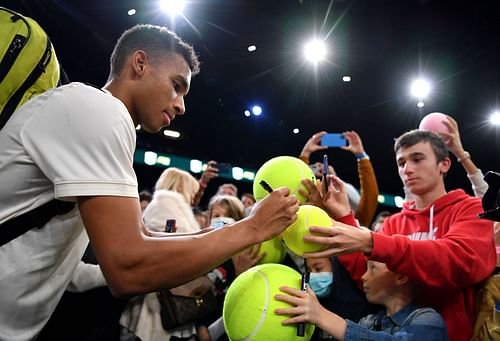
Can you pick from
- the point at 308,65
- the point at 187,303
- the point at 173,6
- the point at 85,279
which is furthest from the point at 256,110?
the point at 85,279

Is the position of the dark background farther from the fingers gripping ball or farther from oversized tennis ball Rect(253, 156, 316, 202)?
oversized tennis ball Rect(253, 156, 316, 202)

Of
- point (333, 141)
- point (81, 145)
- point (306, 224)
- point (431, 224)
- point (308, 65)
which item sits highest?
point (308, 65)

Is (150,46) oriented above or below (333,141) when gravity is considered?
below

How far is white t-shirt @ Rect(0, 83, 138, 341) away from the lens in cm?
108

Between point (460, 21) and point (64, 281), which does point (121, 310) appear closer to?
point (64, 281)

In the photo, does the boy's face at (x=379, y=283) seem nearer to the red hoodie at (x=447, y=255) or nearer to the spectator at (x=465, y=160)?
the red hoodie at (x=447, y=255)

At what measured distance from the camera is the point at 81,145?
3.55 ft

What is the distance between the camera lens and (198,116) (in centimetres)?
983

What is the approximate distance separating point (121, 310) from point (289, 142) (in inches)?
355

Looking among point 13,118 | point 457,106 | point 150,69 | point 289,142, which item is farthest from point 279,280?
point 289,142

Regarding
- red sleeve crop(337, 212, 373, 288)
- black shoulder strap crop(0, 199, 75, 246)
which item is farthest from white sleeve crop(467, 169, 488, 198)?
black shoulder strap crop(0, 199, 75, 246)

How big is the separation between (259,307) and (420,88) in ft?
22.6

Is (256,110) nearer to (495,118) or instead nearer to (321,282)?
(495,118)

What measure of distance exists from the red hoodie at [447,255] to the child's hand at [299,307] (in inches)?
12.9
